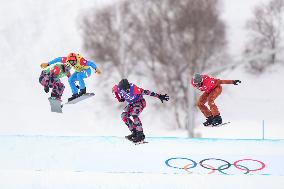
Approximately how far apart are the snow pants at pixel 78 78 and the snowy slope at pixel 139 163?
2.57m

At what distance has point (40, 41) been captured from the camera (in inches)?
1741

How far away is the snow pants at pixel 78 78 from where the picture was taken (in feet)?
24.3

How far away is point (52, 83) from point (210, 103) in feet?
8.91

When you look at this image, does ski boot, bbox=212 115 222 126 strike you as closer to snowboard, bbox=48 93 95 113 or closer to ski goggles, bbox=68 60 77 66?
snowboard, bbox=48 93 95 113

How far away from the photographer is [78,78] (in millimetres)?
7449

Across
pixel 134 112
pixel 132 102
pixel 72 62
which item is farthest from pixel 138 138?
pixel 72 62

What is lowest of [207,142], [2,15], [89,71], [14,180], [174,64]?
[14,180]

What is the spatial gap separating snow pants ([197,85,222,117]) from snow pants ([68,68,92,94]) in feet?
6.41

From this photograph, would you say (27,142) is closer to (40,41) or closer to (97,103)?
(97,103)

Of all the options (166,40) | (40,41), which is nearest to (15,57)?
(40,41)

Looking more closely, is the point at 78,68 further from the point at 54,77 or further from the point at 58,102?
the point at 58,102

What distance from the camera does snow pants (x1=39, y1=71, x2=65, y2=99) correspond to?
→ 7.44m

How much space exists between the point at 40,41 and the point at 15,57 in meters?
5.05

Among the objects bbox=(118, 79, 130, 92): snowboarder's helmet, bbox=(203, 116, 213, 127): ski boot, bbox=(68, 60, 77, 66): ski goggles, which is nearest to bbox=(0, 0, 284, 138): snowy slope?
bbox=(203, 116, 213, 127): ski boot
